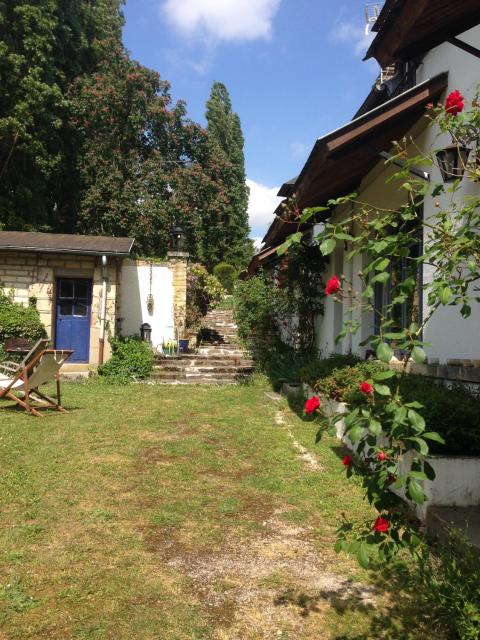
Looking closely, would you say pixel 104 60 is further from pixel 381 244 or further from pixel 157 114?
pixel 381 244

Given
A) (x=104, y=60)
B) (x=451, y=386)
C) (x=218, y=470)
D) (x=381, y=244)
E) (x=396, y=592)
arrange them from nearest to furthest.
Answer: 1. (x=381, y=244)
2. (x=396, y=592)
3. (x=451, y=386)
4. (x=218, y=470)
5. (x=104, y=60)

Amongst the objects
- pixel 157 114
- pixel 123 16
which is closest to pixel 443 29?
pixel 157 114

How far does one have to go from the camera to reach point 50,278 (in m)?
11.5

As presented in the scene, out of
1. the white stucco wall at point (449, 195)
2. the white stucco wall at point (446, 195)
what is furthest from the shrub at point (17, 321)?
the white stucco wall at point (449, 195)

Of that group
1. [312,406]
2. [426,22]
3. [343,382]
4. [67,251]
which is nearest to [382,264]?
[312,406]

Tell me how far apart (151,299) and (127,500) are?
9452mm

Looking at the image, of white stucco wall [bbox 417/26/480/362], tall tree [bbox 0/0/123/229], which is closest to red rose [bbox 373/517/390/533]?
white stucco wall [bbox 417/26/480/362]

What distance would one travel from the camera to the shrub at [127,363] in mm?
10848

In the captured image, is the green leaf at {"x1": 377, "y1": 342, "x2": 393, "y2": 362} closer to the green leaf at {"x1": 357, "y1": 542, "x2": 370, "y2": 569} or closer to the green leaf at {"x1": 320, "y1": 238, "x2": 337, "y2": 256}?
the green leaf at {"x1": 320, "y1": 238, "x2": 337, "y2": 256}

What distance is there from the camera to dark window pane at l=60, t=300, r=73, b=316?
11859mm

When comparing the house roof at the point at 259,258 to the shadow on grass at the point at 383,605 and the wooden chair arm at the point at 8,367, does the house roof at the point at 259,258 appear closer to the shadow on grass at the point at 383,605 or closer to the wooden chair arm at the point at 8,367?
the wooden chair arm at the point at 8,367

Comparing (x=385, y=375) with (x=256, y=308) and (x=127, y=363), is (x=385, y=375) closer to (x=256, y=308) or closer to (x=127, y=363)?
(x=127, y=363)

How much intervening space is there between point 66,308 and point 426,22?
34.0 ft

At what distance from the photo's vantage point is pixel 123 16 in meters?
27.6
